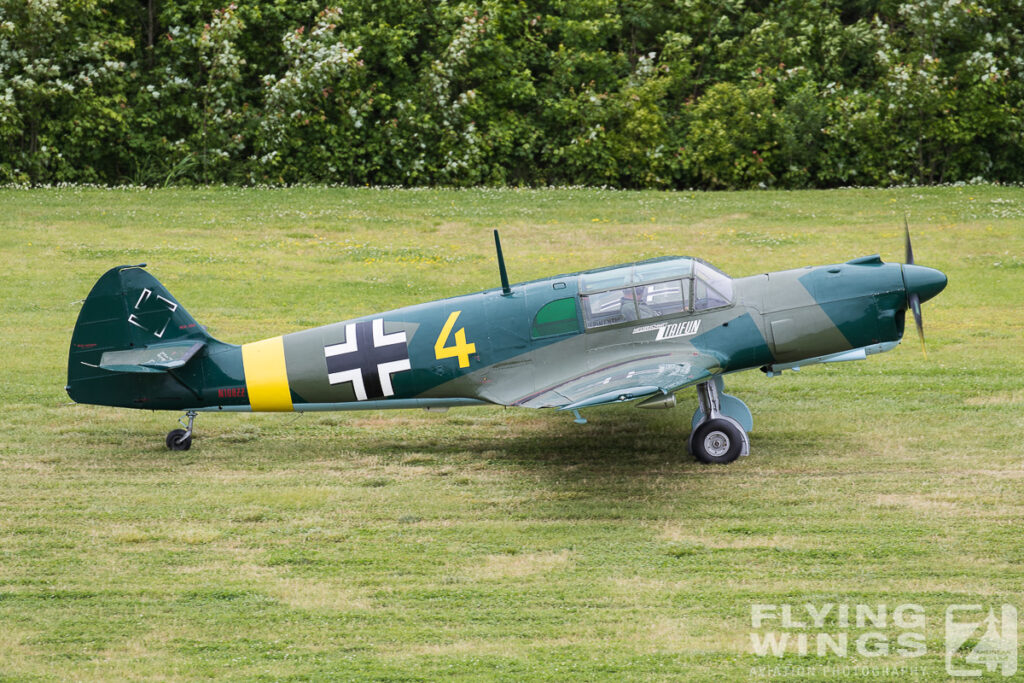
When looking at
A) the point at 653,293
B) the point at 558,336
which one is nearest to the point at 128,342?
the point at 558,336

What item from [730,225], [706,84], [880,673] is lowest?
[880,673]

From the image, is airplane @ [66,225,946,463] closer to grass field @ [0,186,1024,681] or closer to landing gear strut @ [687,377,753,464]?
landing gear strut @ [687,377,753,464]

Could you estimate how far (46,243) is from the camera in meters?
22.4

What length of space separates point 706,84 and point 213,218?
14241mm

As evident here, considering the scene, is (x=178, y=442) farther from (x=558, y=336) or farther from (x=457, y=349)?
(x=558, y=336)

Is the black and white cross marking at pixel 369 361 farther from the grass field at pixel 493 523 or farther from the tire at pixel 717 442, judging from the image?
the tire at pixel 717 442

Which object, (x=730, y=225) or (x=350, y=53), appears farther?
(x=350, y=53)

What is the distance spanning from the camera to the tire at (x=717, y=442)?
11.9 m

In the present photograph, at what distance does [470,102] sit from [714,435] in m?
18.3

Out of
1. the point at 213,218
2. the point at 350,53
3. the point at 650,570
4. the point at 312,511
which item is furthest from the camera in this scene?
the point at 350,53

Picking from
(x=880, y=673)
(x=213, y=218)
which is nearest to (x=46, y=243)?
(x=213, y=218)

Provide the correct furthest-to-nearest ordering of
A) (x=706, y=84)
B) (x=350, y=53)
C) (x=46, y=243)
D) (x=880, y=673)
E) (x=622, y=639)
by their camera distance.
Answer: (x=706, y=84)
(x=350, y=53)
(x=46, y=243)
(x=622, y=639)
(x=880, y=673)

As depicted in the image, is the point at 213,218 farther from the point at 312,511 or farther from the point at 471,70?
the point at 312,511

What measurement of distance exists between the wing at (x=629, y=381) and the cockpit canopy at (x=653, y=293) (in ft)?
1.76
